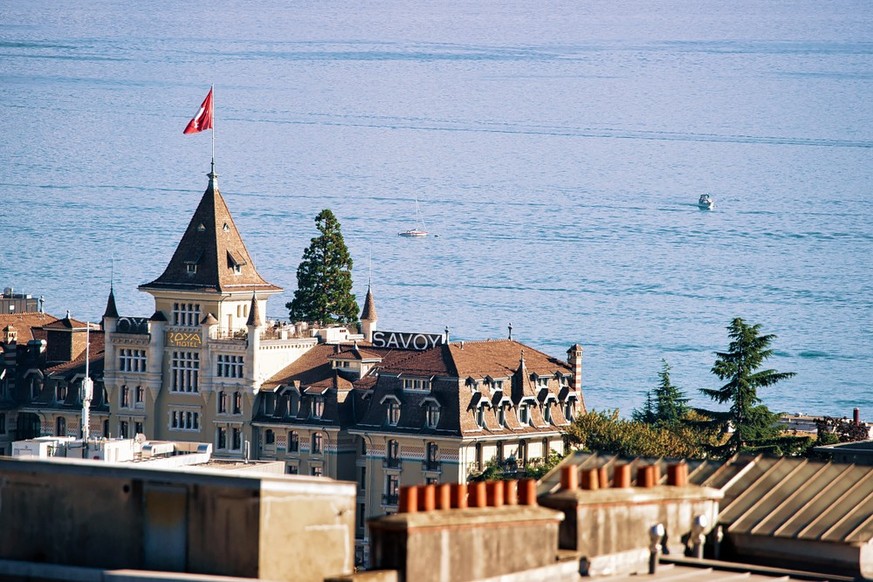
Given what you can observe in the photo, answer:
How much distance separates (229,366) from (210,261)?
18.3ft

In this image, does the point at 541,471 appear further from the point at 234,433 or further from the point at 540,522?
the point at 540,522

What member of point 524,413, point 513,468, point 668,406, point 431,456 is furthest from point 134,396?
point 668,406

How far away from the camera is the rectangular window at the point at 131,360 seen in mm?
134875

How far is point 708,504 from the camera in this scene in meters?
39.7

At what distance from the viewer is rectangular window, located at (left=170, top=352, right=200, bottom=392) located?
13362cm

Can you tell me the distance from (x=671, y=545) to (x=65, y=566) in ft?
31.3

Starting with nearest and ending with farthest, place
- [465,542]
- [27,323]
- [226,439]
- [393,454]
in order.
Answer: [465,542] < [393,454] < [226,439] < [27,323]

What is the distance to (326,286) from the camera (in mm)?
150000

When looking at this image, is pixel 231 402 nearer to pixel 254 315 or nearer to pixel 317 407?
pixel 254 315

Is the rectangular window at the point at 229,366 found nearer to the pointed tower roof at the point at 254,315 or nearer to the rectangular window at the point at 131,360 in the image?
the pointed tower roof at the point at 254,315

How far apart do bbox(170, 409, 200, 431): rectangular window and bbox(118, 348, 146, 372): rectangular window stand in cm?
299

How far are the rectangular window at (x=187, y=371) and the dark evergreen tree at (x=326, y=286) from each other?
15521 mm

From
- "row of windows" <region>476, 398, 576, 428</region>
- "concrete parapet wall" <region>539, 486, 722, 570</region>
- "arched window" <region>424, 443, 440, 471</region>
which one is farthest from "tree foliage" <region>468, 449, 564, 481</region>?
"concrete parapet wall" <region>539, 486, 722, 570</region>

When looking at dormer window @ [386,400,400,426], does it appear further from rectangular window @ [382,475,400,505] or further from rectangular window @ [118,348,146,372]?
rectangular window @ [118,348,146,372]
